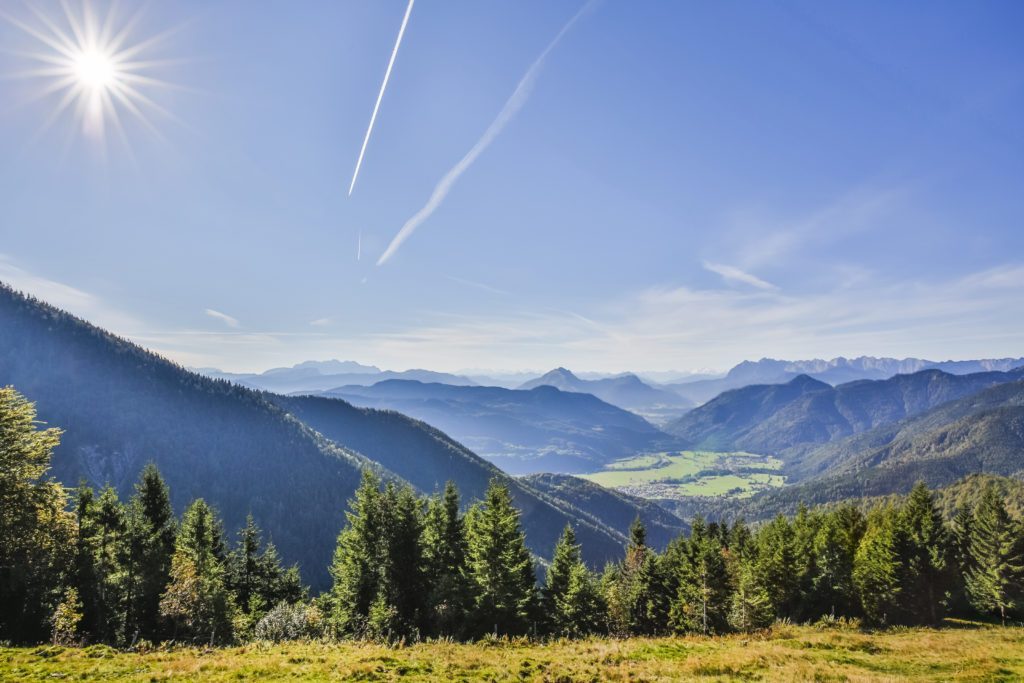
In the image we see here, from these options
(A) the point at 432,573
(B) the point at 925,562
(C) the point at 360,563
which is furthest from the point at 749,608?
(C) the point at 360,563

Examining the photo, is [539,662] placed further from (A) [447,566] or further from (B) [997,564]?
(B) [997,564]

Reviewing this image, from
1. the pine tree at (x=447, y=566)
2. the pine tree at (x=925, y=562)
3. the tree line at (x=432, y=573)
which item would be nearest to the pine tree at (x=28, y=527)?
the tree line at (x=432, y=573)

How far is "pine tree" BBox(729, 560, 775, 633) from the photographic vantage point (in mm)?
45969

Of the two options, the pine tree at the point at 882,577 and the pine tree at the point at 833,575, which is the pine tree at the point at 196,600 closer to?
the pine tree at the point at 833,575

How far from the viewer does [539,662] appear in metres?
19.0

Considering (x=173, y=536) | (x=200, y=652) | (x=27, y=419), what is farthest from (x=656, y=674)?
(x=173, y=536)

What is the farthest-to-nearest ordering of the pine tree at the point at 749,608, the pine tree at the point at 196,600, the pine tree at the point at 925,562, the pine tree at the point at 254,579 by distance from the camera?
the pine tree at the point at 254,579 < the pine tree at the point at 925,562 < the pine tree at the point at 749,608 < the pine tree at the point at 196,600

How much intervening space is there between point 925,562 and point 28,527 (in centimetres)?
7547

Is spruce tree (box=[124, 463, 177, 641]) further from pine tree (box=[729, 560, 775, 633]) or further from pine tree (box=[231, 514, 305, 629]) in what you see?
pine tree (box=[729, 560, 775, 633])

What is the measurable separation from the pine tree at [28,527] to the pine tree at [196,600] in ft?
25.0

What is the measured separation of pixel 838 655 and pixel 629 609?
36.4 m

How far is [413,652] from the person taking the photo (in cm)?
2092

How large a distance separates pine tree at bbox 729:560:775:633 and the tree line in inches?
10.9

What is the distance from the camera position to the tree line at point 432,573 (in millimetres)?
25781
